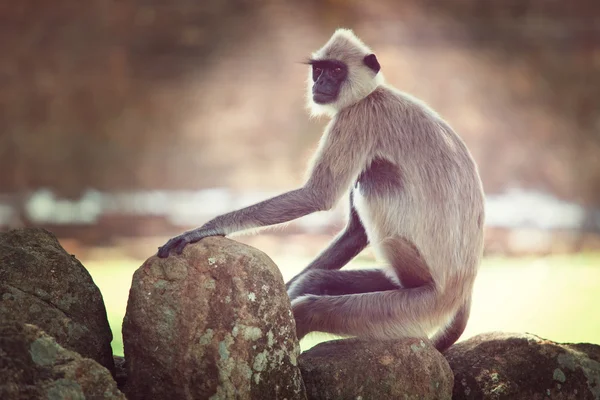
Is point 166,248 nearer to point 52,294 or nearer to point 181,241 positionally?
point 181,241

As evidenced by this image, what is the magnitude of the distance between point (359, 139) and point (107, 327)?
197cm

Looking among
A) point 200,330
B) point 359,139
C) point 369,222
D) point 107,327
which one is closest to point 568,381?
point 369,222

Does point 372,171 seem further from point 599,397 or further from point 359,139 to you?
point 599,397

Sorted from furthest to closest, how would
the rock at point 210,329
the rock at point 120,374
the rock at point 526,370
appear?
the rock at point 526,370
the rock at point 120,374
the rock at point 210,329

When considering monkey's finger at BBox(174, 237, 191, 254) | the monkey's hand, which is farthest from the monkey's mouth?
monkey's finger at BBox(174, 237, 191, 254)

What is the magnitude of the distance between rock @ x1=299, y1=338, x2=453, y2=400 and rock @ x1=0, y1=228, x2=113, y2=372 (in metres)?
1.27

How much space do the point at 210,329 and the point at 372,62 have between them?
2177 mm

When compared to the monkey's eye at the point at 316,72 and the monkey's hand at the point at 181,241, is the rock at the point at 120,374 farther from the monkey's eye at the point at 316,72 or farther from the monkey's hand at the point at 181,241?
the monkey's eye at the point at 316,72

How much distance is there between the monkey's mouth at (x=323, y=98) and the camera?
508cm

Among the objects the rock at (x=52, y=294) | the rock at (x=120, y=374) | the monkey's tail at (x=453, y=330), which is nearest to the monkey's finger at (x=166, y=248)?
the rock at (x=52, y=294)

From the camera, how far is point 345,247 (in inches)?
211

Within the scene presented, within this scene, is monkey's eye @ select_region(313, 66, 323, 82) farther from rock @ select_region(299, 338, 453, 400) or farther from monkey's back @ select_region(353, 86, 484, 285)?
rock @ select_region(299, 338, 453, 400)

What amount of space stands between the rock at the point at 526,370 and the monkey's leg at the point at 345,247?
3.29 feet

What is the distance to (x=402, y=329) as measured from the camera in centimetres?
467
